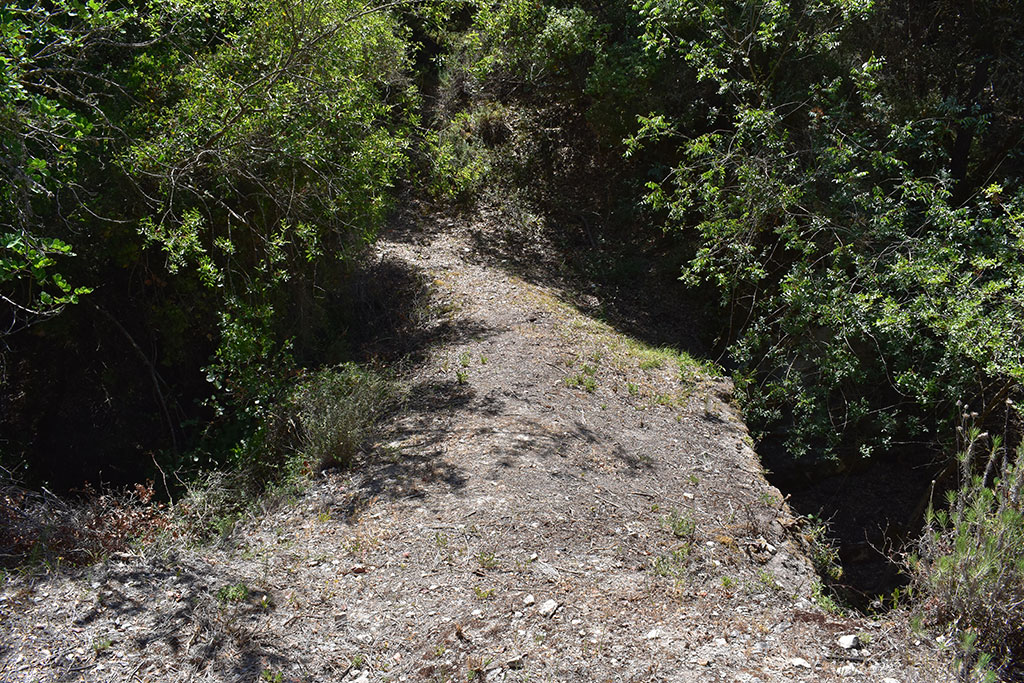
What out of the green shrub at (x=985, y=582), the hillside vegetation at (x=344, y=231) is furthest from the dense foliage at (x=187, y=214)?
the green shrub at (x=985, y=582)

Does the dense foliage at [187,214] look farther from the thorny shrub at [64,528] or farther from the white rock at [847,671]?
the white rock at [847,671]

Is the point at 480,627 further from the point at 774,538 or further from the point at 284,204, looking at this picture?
the point at 284,204

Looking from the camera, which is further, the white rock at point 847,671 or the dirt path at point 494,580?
the dirt path at point 494,580

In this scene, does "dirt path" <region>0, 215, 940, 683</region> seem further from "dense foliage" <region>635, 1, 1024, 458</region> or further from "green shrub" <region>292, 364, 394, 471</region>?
"dense foliage" <region>635, 1, 1024, 458</region>

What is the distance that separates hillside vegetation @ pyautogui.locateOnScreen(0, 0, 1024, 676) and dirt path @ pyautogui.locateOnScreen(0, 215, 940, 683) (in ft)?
2.17

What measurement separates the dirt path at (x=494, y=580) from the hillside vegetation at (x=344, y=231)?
2.17ft

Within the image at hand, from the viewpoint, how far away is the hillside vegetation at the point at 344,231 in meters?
5.70

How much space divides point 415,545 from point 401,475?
95 cm

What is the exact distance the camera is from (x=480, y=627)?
152 inches

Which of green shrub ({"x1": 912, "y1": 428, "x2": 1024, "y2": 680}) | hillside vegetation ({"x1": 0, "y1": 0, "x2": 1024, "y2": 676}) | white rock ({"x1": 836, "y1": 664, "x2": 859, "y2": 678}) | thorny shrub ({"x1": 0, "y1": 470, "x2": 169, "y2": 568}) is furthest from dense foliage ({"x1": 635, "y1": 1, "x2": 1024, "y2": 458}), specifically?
thorny shrub ({"x1": 0, "y1": 470, "x2": 169, "y2": 568})

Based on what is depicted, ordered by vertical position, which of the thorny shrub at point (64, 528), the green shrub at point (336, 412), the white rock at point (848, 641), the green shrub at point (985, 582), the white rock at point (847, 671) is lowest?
the thorny shrub at point (64, 528)

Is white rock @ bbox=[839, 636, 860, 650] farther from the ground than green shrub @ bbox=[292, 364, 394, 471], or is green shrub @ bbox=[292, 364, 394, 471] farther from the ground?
white rock @ bbox=[839, 636, 860, 650]

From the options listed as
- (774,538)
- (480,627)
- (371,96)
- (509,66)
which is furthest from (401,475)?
(509,66)

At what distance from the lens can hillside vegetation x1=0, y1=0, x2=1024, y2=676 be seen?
5.70 m
